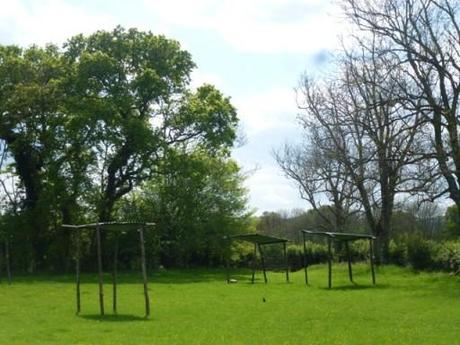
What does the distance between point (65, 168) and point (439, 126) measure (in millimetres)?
23021

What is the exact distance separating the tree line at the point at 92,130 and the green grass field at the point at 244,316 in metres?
13.7

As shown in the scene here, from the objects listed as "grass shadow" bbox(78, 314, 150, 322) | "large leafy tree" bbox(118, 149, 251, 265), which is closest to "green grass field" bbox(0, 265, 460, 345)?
"grass shadow" bbox(78, 314, 150, 322)

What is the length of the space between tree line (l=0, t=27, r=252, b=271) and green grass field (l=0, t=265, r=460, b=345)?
13.7m

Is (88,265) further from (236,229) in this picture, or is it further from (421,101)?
(421,101)

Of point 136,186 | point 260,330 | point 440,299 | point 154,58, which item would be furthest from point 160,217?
point 260,330

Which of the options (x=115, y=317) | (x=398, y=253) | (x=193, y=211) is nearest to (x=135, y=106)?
(x=193, y=211)

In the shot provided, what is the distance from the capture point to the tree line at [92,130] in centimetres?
3944

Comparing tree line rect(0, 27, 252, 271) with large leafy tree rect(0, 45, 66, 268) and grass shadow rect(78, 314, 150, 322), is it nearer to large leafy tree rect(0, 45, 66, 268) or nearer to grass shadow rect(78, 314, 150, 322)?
large leafy tree rect(0, 45, 66, 268)

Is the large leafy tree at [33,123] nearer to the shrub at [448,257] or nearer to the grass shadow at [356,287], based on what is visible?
the grass shadow at [356,287]

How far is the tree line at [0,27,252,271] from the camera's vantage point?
3944cm

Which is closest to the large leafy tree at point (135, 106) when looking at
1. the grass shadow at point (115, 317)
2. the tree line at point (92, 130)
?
the tree line at point (92, 130)

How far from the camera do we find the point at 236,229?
48.7m

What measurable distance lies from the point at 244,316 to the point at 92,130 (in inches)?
974

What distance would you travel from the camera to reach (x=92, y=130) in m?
39.3
